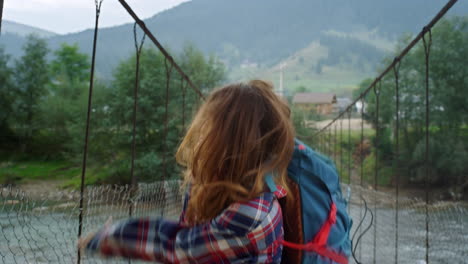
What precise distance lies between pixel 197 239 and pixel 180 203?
1671 mm

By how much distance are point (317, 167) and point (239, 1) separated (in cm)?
10674

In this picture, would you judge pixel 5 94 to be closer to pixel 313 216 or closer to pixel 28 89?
pixel 28 89

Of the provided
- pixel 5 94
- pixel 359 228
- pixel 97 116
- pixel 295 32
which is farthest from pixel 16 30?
pixel 295 32

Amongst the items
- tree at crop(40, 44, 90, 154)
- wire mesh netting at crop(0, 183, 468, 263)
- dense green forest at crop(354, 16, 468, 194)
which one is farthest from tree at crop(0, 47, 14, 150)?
dense green forest at crop(354, 16, 468, 194)

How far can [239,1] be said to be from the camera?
336 feet

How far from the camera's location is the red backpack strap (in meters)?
0.57

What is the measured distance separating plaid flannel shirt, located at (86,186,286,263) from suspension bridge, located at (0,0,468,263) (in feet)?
0.90

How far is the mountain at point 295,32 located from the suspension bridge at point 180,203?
1426 inches

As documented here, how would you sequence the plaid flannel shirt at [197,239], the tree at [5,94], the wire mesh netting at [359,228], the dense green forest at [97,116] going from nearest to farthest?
the plaid flannel shirt at [197,239] → the wire mesh netting at [359,228] → the dense green forest at [97,116] → the tree at [5,94]

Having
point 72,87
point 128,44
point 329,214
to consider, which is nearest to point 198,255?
point 329,214

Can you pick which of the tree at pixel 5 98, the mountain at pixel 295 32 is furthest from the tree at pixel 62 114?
the mountain at pixel 295 32

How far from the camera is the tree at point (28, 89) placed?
13.7 meters

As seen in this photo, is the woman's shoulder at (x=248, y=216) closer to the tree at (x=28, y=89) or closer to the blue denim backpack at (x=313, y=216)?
the blue denim backpack at (x=313, y=216)

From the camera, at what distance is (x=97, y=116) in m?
10.9
